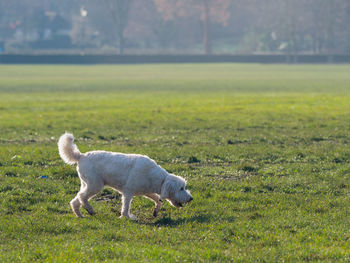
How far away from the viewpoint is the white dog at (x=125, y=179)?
8.70m

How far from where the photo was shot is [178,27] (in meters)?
140

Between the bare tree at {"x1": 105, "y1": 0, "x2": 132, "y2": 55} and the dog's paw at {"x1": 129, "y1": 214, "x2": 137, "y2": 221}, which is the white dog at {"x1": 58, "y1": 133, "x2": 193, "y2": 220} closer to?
the dog's paw at {"x1": 129, "y1": 214, "x2": 137, "y2": 221}

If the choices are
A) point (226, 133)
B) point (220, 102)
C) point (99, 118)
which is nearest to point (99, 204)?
point (226, 133)

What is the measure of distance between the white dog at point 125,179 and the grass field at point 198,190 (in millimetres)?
332

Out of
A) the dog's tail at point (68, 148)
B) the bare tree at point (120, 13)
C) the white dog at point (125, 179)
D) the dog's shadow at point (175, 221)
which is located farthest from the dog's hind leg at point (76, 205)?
the bare tree at point (120, 13)

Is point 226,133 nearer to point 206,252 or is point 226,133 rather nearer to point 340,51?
point 206,252

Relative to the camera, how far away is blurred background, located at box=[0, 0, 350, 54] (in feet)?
388

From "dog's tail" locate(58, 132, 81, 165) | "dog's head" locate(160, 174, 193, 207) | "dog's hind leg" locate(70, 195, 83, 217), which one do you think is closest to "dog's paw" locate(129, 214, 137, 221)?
"dog's head" locate(160, 174, 193, 207)

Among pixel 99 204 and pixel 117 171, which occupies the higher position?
pixel 117 171

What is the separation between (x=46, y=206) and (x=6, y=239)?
5.62ft

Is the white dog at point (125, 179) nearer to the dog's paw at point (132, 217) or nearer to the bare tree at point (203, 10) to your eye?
the dog's paw at point (132, 217)

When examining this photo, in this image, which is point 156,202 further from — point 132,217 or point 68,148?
point 68,148

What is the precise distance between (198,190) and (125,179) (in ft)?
7.01

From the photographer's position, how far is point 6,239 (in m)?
7.61
